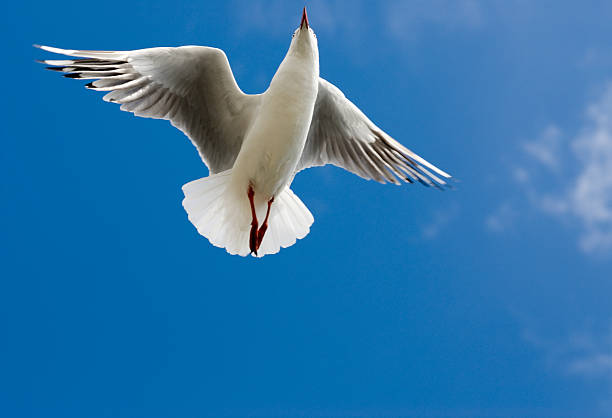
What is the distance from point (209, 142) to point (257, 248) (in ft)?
2.26

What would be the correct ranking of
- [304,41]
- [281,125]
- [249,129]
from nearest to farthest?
[281,125] → [304,41] → [249,129]

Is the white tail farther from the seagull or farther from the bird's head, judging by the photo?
the bird's head

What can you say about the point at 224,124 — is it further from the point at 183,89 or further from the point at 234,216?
the point at 234,216

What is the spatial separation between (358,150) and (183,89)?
113 cm

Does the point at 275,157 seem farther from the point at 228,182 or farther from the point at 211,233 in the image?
the point at 211,233

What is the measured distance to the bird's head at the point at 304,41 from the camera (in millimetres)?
3494

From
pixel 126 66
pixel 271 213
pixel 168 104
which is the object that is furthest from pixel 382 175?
pixel 126 66

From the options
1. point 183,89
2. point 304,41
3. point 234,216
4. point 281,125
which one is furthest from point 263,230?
point 304,41

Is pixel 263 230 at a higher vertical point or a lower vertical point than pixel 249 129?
lower

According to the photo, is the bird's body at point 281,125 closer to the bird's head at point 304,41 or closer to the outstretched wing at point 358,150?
the bird's head at point 304,41

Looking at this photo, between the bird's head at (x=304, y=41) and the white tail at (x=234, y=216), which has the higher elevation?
the bird's head at (x=304, y=41)

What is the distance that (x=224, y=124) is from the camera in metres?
3.79

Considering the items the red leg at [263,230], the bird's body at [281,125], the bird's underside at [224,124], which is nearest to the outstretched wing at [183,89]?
the bird's underside at [224,124]

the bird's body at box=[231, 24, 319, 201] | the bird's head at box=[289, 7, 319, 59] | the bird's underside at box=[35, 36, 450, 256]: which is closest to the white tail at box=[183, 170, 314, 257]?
the bird's underside at box=[35, 36, 450, 256]
